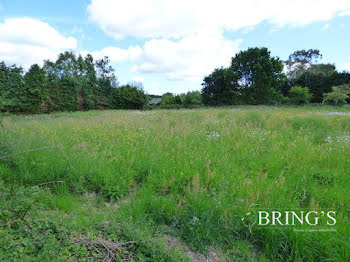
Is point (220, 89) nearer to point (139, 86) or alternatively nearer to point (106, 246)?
point (139, 86)

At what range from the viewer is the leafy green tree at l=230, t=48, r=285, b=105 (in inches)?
1078

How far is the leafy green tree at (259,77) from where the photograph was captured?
27375 mm

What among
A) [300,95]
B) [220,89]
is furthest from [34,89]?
[300,95]

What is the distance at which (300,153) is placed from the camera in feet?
15.2

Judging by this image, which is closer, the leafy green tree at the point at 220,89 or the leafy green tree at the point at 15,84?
the leafy green tree at the point at 15,84

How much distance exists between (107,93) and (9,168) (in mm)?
28499

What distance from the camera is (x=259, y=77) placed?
27625 mm

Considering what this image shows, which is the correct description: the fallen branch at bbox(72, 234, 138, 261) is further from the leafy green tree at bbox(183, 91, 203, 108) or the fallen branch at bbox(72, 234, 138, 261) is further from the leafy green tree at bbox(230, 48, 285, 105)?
the leafy green tree at bbox(183, 91, 203, 108)

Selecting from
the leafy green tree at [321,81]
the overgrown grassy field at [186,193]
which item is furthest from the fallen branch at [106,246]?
the leafy green tree at [321,81]

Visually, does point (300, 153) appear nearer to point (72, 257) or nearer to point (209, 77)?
point (72, 257)

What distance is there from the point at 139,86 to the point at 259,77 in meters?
17.7

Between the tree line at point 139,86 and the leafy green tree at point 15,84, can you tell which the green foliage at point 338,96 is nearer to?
the tree line at point 139,86

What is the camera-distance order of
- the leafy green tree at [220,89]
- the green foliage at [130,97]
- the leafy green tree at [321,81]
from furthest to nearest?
the leafy green tree at [220,89] < the green foliage at [130,97] < the leafy green tree at [321,81]

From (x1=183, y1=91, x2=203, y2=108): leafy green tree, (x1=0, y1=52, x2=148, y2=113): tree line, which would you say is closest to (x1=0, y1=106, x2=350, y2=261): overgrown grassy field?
(x1=0, y1=52, x2=148, y2=113): tree line
